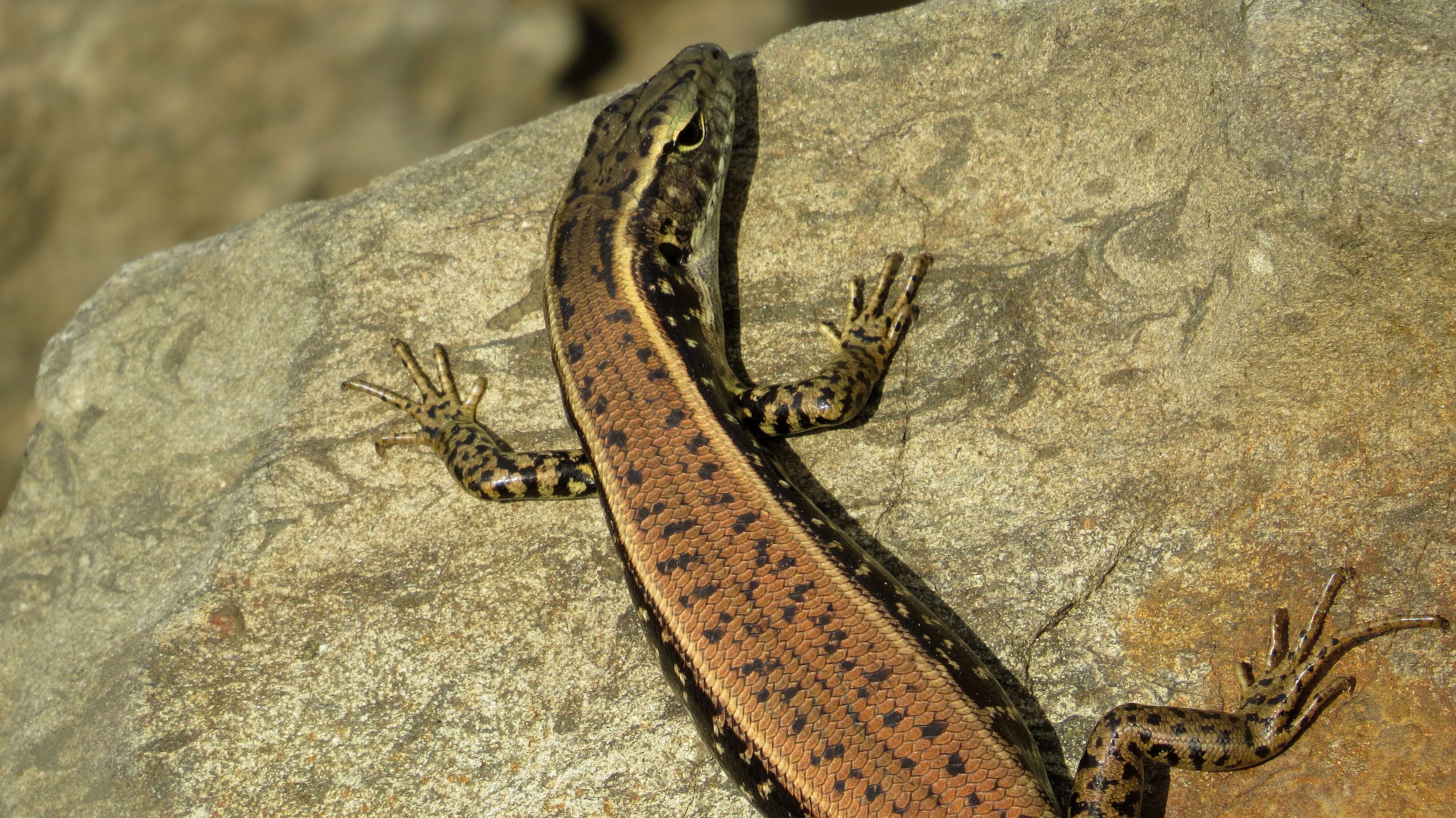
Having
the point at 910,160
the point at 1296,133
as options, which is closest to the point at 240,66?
the point at 910,160

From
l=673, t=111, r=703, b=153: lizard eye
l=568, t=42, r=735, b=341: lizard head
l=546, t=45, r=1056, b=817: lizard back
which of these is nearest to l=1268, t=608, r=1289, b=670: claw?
l=546, t=45, r=1056, b=817: lizard back

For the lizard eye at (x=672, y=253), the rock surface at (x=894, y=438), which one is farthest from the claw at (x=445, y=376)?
the lizard eye at (x=672, y=253)

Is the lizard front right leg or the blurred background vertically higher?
the blurred background

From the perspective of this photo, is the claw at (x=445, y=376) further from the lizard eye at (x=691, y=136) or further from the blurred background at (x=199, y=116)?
the blurred background at (x=199, y=116)

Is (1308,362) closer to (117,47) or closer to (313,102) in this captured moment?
(313,102)

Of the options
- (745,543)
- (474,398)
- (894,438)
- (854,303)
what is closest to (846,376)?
(894,438)

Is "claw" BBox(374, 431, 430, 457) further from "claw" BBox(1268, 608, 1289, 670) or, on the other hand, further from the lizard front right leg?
"claw" BBox(1268, 608, 1289, 670)

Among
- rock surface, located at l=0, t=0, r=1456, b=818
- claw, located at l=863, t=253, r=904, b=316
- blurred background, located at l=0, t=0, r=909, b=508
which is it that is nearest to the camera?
rock surface, located at l=0, t=0, r=1456, b=818

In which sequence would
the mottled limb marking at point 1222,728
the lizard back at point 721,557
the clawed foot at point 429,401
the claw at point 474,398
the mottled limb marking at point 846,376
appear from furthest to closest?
1. the claw at point 474,398
2. the clawed foot at point 429,401
3. the mottled limb marking at point 846,376
4. the mottled limb marking at point 1222,728
5. the lizard back at point 721,557

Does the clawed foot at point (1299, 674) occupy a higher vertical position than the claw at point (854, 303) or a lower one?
lower
